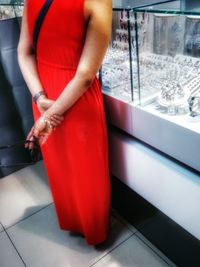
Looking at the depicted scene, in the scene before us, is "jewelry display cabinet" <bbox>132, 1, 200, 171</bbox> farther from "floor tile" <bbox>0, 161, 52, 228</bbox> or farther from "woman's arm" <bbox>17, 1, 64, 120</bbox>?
"floor tile" <bbox>0, 161, 52, 228</bbox>

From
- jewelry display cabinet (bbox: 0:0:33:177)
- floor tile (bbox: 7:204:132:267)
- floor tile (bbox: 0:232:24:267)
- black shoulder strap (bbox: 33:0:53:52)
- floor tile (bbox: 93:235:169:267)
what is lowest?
floor tile (bbox: 0:232:24:267)

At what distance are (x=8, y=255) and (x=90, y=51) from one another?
1264 mm

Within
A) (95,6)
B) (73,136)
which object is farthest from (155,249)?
(95,6)

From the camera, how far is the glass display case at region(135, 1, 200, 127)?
113cm

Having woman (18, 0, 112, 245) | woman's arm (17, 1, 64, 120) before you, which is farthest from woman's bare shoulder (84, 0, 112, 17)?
woman's arm (17, 1, 64, 120)

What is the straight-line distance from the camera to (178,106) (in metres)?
1.16

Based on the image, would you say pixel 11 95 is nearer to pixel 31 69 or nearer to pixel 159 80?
pixel 31 69

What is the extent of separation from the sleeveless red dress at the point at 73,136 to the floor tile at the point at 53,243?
0.07 meters

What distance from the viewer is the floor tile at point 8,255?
5.31 feet

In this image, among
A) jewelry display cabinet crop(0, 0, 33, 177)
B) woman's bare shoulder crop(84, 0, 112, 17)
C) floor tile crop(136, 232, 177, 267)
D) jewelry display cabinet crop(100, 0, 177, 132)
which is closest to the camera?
woman's bare shoulder crop(84, 0, 112, 17)

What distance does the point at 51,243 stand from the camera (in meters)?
1.71

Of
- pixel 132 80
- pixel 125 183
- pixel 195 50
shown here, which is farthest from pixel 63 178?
pixel 195 50

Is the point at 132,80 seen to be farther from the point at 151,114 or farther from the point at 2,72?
the point at 2,72

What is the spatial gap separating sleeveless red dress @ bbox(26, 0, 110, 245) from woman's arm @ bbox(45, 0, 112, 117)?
0.04 metres
